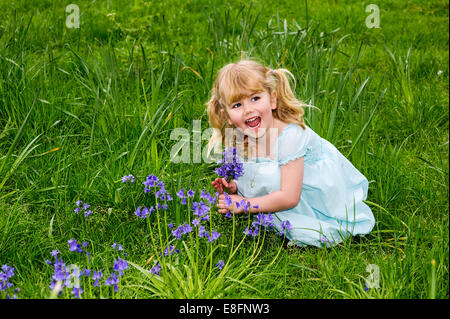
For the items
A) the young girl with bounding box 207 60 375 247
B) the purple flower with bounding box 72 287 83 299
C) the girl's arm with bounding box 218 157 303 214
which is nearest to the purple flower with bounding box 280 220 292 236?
the young girl with bounding box 207 60 375 247

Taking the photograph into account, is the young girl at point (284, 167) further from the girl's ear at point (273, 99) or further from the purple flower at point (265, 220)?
the purple flower at point (265, 220)

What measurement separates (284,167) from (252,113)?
0.32 metres

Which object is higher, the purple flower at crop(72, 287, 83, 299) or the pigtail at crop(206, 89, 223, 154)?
the pigtail at crop(206, 89, 223, 154)

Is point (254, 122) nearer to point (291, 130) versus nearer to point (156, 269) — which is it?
point (291, 130)

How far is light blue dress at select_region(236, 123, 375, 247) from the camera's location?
249 cm

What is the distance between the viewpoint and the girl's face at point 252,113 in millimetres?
2416

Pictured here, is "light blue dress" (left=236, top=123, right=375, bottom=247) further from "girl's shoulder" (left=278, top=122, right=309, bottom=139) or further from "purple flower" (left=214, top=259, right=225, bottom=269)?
"purple flower" (left=214, top=259, right=225, bottom=269)

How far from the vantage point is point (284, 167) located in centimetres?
246

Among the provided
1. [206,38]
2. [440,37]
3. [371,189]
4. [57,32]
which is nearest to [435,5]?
[440,37]

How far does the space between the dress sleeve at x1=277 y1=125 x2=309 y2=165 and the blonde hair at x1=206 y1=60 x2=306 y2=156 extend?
0.23 ft

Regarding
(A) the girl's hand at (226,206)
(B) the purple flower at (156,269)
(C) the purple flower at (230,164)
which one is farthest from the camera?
(A) the girl's hand at (226,206)

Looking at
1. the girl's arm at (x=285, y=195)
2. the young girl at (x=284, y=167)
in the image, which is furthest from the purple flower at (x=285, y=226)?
the girl's arm at (x=285, y=195)

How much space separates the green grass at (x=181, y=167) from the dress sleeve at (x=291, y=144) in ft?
1.21
